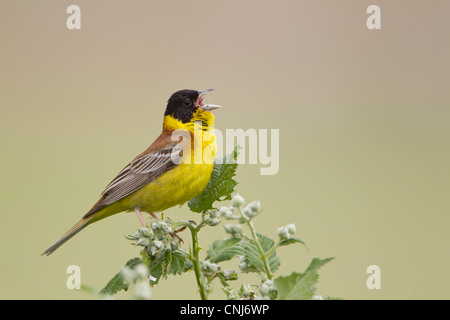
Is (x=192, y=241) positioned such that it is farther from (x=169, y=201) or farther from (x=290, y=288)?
(x=169, y=201)

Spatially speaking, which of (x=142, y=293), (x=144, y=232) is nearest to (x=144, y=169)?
(x=144, y=232)

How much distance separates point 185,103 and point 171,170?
1.30 feet

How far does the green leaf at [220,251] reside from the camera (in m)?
0.92

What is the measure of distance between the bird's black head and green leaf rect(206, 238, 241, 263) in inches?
61.4

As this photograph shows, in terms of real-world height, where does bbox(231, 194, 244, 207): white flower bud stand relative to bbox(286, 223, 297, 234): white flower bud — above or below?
above

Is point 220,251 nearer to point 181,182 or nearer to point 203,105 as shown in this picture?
point 181,182

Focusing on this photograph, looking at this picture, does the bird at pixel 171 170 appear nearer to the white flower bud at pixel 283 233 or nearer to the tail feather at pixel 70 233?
the tail feather at pixel 70 233

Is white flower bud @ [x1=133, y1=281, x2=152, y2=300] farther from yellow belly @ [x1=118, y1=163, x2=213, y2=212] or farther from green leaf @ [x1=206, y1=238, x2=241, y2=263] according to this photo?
yellow belly @ [x1=118, y1=163, x2=213, y2=212]

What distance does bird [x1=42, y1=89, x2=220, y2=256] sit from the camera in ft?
7.13

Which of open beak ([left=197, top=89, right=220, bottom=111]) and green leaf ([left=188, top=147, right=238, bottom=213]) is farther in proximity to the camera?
open beak ([left=197, top=89, right=220, bottom=111])

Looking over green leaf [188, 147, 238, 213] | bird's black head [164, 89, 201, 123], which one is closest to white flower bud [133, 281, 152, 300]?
green leaf [188, 147, 238, 213]

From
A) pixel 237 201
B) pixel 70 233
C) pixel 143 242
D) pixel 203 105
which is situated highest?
pixel 203 105

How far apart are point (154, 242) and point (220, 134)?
136 centimetres

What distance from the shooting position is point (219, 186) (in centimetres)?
122
